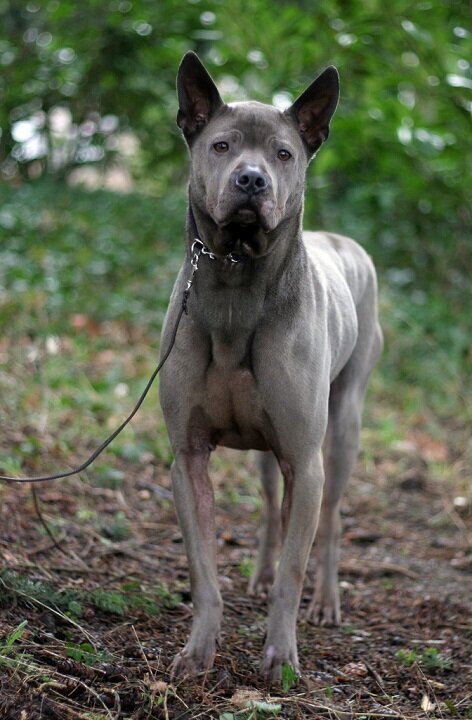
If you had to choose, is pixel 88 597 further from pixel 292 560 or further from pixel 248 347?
pixel 248 347

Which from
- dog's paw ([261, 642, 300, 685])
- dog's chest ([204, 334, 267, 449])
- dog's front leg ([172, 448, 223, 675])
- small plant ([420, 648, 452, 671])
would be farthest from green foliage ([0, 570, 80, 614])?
small plant ([420, 648, 452, 671])

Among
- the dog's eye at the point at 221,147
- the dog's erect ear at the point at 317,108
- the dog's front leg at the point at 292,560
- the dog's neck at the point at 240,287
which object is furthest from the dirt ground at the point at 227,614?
the dog's erect ear at the point at 317,108

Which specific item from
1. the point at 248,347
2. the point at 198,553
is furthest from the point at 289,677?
the point at 248,347

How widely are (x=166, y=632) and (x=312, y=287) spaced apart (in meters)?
1.66

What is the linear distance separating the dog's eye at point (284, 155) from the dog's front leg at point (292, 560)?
1.24m

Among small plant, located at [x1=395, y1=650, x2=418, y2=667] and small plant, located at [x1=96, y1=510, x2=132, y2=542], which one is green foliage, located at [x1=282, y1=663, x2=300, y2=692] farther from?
small plant, located at [x1=96, y1=510, x2=132, y2=542]

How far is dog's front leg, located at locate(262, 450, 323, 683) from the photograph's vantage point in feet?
13.0

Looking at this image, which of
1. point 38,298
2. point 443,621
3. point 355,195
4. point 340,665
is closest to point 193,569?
point 340,665

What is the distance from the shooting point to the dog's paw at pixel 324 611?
16.6ft

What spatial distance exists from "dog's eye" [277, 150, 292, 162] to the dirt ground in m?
1.99

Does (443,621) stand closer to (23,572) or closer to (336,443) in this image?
(336,443)

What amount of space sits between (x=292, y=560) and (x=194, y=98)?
1964 millimetres

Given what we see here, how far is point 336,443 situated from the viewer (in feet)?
17.6

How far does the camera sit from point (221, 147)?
3.88 meters
